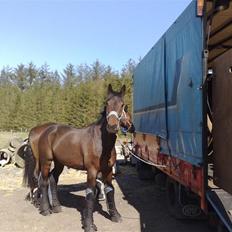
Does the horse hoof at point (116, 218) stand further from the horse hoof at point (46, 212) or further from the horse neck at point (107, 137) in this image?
the horse hoof at point (46, 212)

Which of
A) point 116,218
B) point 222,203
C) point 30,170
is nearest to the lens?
point 222,203

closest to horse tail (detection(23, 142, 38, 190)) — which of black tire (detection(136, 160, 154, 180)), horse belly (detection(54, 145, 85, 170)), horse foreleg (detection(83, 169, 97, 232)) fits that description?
horse belly (detection(54, 145, 85, 170))

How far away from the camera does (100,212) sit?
807cm

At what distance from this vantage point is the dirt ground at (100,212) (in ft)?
22.6

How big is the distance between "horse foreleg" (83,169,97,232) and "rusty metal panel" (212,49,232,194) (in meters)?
2.53

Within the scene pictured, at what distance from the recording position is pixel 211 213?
4.95m

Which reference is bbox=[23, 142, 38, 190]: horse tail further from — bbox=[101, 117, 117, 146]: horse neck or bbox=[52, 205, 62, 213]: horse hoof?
bbox=[101, 117, 117, 146]: horse neck

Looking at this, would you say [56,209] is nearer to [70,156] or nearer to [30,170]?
[70,156]

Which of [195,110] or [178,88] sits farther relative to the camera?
[178,88]

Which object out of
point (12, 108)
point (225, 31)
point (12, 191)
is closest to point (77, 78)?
point (12, 108)

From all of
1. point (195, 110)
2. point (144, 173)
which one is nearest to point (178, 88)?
point (195, 110)

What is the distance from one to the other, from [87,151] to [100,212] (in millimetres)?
1427

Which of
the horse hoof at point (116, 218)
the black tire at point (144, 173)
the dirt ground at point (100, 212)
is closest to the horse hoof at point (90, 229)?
the dirt ground at point (100, 212)

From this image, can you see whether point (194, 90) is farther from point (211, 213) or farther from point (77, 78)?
point (77, 78)
